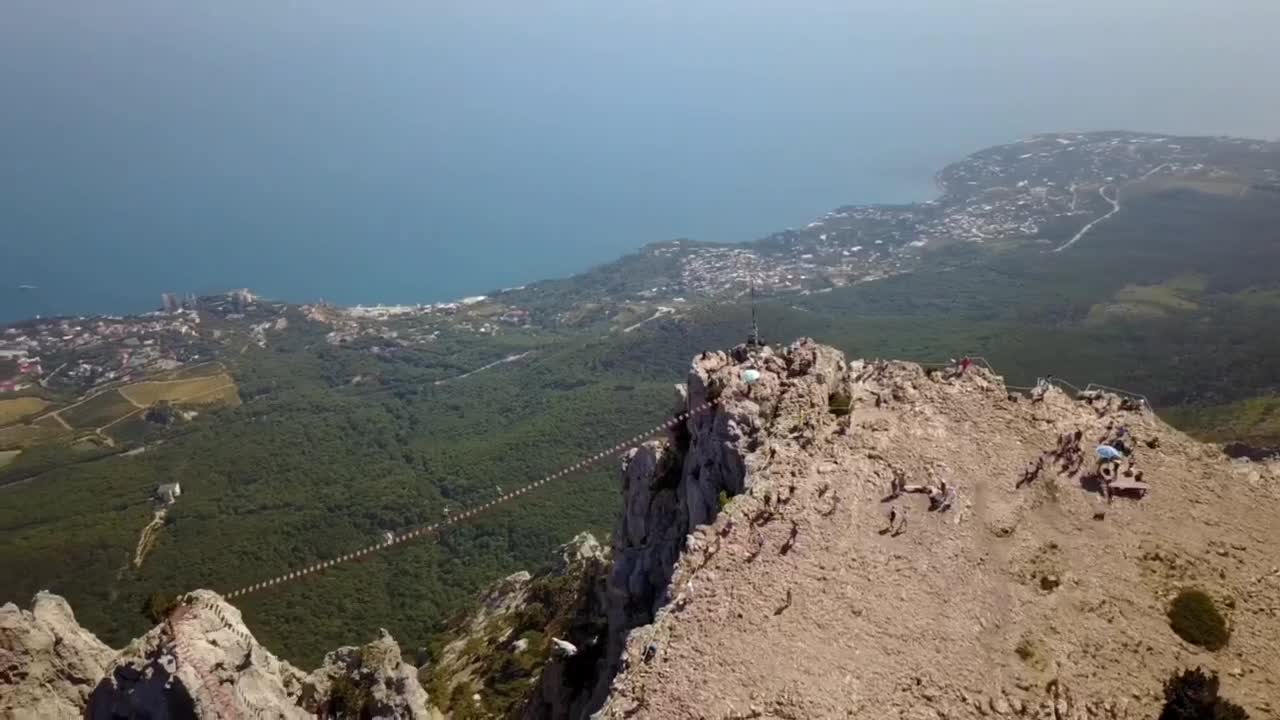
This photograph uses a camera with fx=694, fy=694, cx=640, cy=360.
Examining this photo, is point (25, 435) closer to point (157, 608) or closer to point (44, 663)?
point (44, 663)

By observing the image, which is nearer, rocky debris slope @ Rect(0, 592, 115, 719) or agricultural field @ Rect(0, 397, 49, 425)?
rocky debris slope @ Rect(0, 592, 115, 719)

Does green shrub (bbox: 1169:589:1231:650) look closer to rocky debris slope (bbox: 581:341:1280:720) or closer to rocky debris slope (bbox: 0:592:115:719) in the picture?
rocky debris slope (bbox: 581:341:1280:720)

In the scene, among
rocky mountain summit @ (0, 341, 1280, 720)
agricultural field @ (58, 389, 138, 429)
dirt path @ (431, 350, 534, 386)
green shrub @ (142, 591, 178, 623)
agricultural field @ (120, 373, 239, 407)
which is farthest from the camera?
dirt path @ (431, 350, 534, 386)

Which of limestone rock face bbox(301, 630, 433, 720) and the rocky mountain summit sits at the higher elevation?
the rocky mountain summit

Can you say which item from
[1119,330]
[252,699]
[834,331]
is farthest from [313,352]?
[1119,330]

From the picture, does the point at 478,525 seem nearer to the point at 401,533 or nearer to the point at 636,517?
the point at 401,533

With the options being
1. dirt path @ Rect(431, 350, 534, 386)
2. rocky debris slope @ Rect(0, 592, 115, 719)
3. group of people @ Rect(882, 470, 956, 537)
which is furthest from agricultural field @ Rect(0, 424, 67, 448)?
group of people @ Rect(882, 470, 956, 537)
